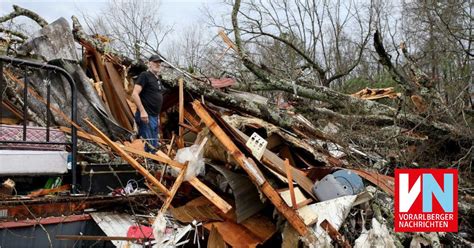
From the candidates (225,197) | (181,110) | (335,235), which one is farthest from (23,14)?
(335,235)

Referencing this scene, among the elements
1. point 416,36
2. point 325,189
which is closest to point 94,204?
point 325,189

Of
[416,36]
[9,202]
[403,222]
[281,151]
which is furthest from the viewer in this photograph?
[416,36]

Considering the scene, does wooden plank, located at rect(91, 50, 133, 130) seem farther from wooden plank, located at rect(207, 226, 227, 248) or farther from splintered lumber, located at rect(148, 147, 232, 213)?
wooden plank, located at rect(207, 226, 227, 248)

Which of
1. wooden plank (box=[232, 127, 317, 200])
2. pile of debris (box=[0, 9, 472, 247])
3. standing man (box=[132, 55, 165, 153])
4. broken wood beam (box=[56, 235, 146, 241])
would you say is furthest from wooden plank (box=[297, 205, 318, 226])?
standing man (box=[132, 55, 165, 153])

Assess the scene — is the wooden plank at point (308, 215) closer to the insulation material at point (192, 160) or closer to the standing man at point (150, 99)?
the insulation material at point (192, 160)

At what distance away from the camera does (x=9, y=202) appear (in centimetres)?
315

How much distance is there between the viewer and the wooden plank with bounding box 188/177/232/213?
3352 mm

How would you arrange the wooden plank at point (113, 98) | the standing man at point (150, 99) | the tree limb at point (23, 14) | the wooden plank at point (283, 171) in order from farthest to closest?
the tree limb at point (23, 14)
the wooden plank at point (113, 98)
the standing man at point (150, 99)
the wooden plank at point (283, 171)

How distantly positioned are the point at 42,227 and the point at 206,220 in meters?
1.23

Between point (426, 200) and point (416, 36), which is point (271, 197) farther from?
point (416, 36)

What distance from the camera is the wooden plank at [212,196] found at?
3.35 m

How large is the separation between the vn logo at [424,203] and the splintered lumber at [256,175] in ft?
2.83

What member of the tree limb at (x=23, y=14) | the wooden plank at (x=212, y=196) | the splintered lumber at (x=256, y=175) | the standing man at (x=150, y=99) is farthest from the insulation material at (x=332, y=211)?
the tree limb at (x=23, y=14)

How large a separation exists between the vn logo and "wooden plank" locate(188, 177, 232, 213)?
1.34 m
